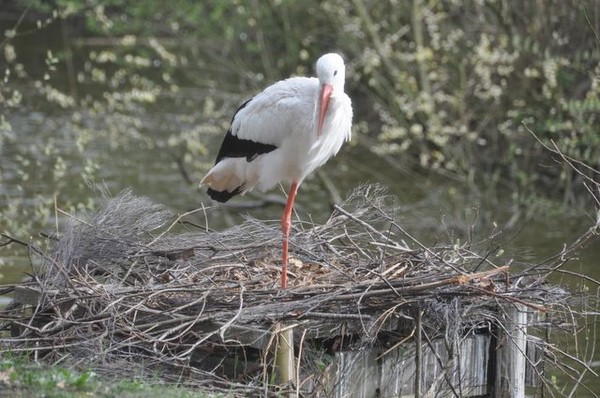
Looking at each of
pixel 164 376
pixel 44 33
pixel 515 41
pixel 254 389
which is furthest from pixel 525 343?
pixel 44 33

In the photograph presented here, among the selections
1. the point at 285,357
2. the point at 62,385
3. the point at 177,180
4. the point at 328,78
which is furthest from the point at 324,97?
the point at 177,180

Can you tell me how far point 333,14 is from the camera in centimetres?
1662

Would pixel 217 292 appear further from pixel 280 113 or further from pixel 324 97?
pixel 280 113

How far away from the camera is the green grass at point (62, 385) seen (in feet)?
19.4

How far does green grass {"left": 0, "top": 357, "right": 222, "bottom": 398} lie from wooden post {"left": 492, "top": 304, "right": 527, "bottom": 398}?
2.42 m

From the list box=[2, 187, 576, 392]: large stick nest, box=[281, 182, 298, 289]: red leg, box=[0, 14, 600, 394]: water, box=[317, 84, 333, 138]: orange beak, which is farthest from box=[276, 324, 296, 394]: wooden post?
box=[0, 14, 600, 394]: water

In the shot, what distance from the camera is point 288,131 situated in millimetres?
8719

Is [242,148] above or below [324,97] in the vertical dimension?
below

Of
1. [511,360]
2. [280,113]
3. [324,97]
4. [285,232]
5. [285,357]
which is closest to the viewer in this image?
[285,357]

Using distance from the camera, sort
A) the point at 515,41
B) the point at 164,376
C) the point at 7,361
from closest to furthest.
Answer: the point at 7,361, the point at 164,376, the point at 515,41

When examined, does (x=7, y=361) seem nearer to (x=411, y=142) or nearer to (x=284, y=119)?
(x=284, y=119)

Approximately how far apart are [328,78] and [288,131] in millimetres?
682

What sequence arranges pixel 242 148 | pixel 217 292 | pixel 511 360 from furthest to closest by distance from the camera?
pixel 242 148
pixel 511 360
pixel 217 292

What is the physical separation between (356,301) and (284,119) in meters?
1.84
